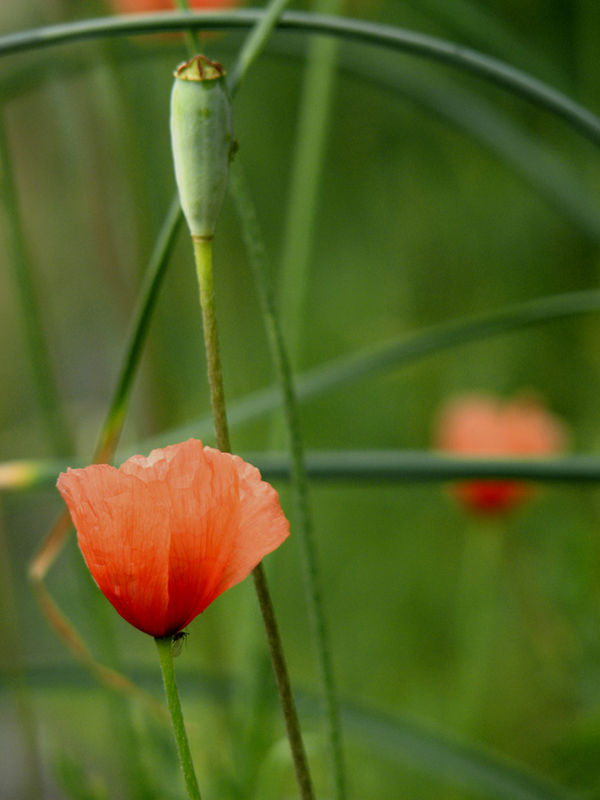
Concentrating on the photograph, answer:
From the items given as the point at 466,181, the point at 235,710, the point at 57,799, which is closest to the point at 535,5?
the point at 466,181

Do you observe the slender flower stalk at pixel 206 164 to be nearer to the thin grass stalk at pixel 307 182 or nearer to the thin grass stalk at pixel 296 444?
the thin grass stalk at pixel 296 444

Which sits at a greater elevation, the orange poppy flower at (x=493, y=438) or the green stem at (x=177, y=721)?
the green stem at (x=177, y=721)

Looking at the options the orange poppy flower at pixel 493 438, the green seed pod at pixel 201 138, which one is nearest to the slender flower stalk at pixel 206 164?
the green seed pod at pixel 201 138

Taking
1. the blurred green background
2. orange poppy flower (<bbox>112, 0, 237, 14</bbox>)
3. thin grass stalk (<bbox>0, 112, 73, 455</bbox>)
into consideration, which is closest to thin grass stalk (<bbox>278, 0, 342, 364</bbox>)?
the blurred green background

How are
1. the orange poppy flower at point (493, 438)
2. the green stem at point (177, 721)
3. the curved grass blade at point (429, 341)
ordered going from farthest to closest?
the orange poppy flower at point (493, 438), the curved grass blade at point (429, 341), the green stem at point (177, 721)

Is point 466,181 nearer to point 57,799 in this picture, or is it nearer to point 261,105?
point 261,105

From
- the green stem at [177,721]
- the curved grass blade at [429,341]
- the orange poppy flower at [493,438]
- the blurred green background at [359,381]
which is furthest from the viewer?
the orange poppy flower at [493,438]

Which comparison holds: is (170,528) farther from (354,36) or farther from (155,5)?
(155,5)
